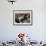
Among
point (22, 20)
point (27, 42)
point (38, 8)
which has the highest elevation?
point (38, 8)

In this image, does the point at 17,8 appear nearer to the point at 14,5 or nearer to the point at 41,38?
the point at 14,5

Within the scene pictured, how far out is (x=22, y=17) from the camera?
4773mm

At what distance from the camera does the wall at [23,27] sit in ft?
15.5

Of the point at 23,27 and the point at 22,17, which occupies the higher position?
the point at 22,17

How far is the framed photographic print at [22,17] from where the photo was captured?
4.75 metres

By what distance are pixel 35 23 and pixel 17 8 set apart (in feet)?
2.79

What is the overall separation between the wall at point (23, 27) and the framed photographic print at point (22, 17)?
11cm

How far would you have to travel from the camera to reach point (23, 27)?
15.6ft

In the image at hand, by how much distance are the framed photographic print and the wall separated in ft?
0.36

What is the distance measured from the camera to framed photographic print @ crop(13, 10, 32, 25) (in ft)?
15.6

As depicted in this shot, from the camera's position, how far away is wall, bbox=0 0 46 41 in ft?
15.5

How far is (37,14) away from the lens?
4.75 meters

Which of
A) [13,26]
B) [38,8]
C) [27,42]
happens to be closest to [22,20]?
[13,26]

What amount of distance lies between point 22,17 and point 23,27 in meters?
0.37
